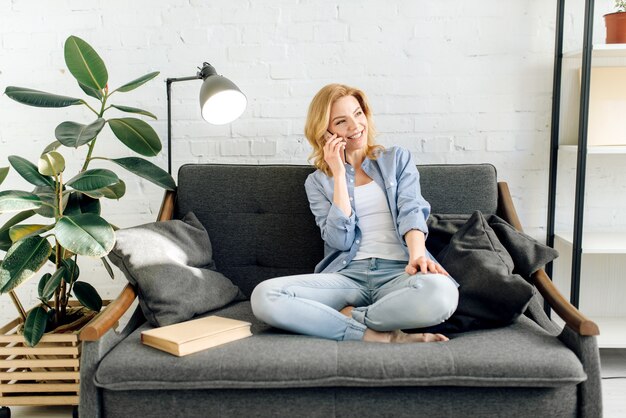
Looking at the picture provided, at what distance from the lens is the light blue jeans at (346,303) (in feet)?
5.57

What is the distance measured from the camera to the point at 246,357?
1598mm

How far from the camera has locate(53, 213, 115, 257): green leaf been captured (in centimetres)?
174

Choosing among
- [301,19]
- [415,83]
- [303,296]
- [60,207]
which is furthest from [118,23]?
[303,296]

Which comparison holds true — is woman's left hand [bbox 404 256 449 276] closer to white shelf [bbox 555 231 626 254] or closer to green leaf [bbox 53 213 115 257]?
white shelf [bbox 555 231 626 254]

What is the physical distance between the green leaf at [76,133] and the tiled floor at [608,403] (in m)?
0.95

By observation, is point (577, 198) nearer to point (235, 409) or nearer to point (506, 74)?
point (506, 74)

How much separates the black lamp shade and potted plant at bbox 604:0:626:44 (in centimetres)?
145

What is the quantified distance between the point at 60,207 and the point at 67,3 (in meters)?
1.14

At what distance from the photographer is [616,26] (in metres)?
2.30

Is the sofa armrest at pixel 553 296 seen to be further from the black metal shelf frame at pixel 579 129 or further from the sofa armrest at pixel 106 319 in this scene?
the sofa armrest at pixel 106 319

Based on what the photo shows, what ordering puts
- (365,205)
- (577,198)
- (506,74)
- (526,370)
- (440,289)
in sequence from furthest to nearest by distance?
(506,74) → (577,198) → (365,205) → (440,289) → (526,370)

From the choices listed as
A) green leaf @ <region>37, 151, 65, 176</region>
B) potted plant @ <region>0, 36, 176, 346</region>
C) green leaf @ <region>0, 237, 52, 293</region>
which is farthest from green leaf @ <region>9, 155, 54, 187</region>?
green leaf @ <region>0, 237, 52, 293</region>

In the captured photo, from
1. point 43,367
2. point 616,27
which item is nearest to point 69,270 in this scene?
point 43,367

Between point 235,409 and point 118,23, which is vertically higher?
point 118,23
